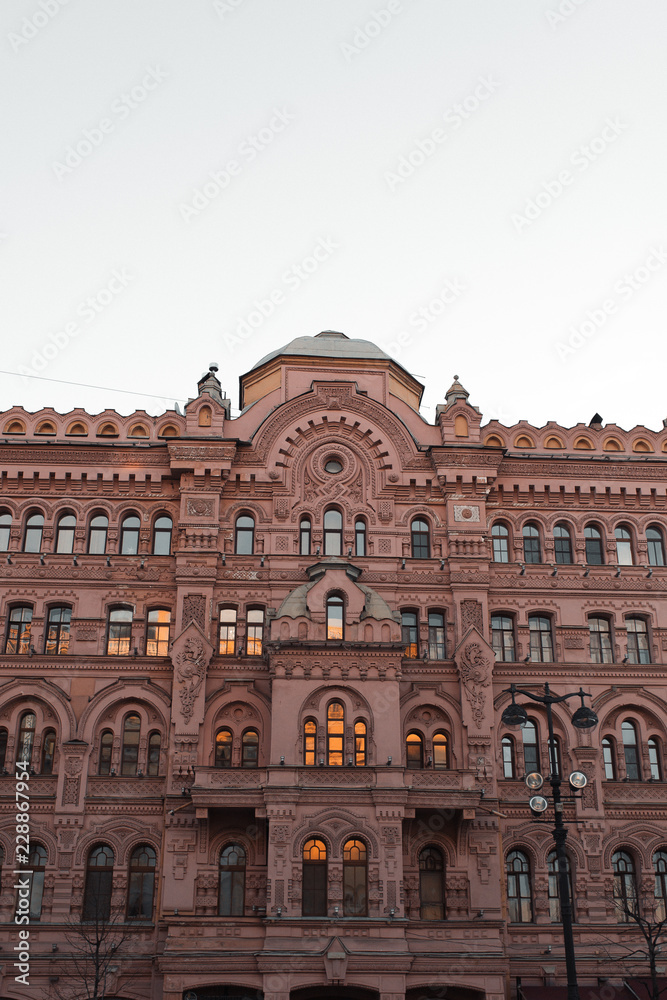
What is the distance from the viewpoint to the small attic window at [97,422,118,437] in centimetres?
4103

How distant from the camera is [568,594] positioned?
39750mm

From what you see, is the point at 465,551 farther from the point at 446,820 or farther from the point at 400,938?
the point at 400,938

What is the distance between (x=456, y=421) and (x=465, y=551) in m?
5.44

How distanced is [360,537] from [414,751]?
8.29m

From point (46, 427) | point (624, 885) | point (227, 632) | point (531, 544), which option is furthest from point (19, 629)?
point (624, 885)

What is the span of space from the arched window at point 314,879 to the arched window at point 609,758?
11.1 m

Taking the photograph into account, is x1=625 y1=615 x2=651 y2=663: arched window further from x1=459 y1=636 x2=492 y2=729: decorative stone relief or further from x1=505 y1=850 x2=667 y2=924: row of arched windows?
x1=505 y1=850 x2=667 y2=924: row of arched windows

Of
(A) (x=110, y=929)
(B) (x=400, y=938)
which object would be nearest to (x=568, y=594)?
(B) (x=400, y=938)

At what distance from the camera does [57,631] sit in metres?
38.4

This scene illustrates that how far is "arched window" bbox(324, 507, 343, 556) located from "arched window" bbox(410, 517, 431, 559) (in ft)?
9.25

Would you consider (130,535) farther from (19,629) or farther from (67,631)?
(19,629)

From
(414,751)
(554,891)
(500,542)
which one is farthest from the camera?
(500,542)

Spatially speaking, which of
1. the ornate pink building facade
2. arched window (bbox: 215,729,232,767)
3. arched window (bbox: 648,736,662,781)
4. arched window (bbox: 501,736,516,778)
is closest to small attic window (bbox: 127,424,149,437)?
the ornate pink building facade

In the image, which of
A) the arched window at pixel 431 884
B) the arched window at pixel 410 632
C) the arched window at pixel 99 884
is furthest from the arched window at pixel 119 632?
the arched window at pixel 431 884
